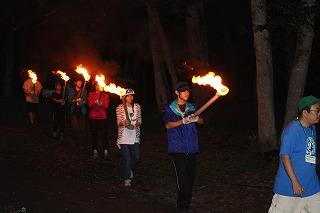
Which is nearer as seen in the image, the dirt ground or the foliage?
the dirt ground

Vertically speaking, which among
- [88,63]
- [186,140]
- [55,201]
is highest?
[88,63]

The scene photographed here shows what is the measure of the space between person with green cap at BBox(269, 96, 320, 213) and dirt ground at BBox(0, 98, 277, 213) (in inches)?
124

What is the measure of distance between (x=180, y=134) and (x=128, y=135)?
242 cm

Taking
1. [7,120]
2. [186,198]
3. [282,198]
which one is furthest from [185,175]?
[7,120]

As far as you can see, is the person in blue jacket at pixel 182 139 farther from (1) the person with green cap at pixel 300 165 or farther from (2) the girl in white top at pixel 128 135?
(1) the person with green cap at pixel 300 165

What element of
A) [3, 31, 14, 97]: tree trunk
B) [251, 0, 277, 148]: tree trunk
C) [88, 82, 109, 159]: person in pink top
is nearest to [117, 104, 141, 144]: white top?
[88, 82, 109, 159]: person in pink top

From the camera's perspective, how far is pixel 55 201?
988cm

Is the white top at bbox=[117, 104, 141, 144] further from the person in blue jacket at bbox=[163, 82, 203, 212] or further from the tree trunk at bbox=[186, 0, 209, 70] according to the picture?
the tree trunk at bbox=[186, 0, 209, 70]

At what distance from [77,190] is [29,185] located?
97 cm

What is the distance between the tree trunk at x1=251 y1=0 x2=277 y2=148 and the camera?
14188 millimetres

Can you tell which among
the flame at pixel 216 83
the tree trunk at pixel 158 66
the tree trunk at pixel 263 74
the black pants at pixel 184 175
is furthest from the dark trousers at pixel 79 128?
the flame at pixel 216 83

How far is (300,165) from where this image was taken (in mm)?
6582

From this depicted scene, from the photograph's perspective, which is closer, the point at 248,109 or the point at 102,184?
the point at 102,184

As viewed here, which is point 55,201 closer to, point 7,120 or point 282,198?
point 282,198
